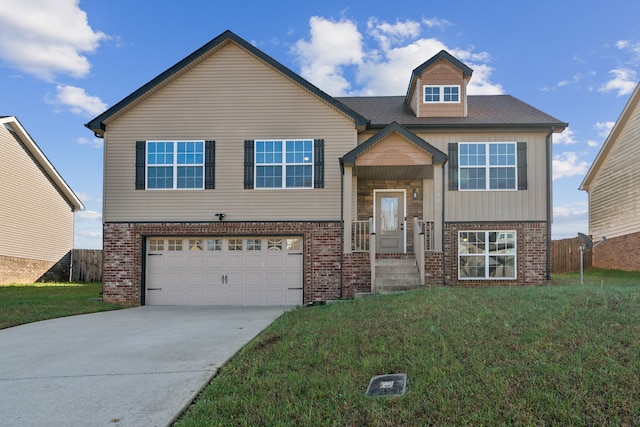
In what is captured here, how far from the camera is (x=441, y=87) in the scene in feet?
55.2

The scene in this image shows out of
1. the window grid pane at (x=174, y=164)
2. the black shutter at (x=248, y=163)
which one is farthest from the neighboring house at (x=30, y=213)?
the black shutter at (x=248, y=163)

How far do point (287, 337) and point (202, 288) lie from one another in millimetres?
7740

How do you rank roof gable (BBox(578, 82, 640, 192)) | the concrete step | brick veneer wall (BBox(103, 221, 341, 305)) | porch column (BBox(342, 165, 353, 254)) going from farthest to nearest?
roof gable (BBox(578, 82, 640, 192))
brick veneer wall (BBox(103, 221, 341, 305))
porch column (BBox(342, 165, 353, 254))
the concrete step

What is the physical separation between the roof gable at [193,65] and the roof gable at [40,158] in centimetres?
1021

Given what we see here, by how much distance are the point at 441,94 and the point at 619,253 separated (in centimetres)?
1251

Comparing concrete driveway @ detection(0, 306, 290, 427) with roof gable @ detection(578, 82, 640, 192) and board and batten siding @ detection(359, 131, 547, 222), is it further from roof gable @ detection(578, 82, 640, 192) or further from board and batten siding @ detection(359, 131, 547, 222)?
roof gable @ detection(578, 82, 640, 192)

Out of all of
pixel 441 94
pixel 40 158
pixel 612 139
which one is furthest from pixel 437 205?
pixel 40 158

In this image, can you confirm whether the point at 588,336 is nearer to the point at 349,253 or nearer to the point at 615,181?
the point at 349,253

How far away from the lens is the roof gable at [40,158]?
912 inches

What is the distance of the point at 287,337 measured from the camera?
26.4ft

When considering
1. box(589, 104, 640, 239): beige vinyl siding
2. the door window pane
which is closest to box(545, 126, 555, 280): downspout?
the door window pane

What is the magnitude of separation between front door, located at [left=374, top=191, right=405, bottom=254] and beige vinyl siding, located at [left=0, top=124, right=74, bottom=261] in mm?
16096

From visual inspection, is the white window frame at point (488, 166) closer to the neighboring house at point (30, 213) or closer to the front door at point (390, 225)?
the front door at point (390, 225)

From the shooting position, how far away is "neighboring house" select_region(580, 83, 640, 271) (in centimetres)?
2167
